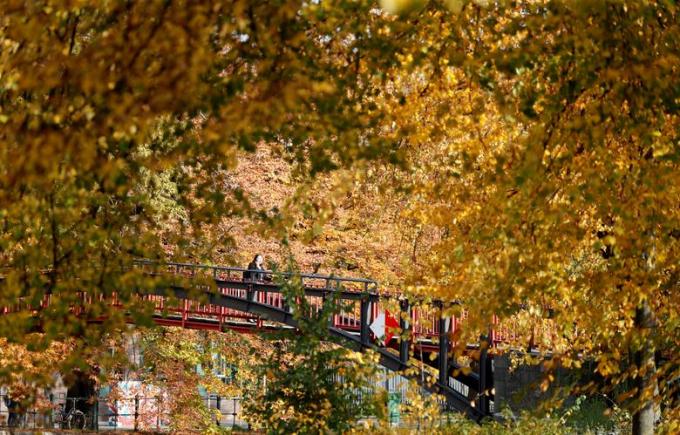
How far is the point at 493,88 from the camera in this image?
6.82m

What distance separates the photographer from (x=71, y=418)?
98.8ft

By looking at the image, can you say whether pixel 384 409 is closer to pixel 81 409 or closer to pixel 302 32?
pixel 302 32

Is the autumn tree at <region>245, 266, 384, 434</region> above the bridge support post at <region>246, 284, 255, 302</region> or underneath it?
underneath

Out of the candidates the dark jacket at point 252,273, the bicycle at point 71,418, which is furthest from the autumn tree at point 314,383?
the bicycle at point 71,418

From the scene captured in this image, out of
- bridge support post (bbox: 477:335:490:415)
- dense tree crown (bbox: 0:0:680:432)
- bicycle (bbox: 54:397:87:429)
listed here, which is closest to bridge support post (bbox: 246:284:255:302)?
bicycle (bbox: 54:397:87:429)

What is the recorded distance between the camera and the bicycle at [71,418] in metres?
29.6

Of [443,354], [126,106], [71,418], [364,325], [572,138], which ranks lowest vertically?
[71,418]

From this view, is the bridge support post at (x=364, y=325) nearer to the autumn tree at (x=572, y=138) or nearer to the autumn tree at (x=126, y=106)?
the autumn tree at (x=572, y=138)

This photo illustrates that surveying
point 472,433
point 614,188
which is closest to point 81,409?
point 472,433

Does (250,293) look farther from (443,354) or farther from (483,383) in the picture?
(483,383)

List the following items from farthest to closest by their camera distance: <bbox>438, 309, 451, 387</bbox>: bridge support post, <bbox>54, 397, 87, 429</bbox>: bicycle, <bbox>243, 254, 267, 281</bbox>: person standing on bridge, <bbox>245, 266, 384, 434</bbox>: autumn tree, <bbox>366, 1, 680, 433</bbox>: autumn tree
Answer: <bbox>54, 397, 87, 429</bbox>: bicycle
<bbox>243, 254, 267, 281</bbox>: person standing on bridge
<bbox>438, 309, 451, 387</bbox>: bridge support post
<bbox>245, 266, 384, 434</bbox>: autumn tree
<bbox>366, 1, 680, 433</bbox>: autumn tree

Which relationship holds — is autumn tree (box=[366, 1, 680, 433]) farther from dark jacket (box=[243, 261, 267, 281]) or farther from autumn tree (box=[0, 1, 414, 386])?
dark jacket (box=[243, 261, 267, 281])

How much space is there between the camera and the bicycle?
2958 cm

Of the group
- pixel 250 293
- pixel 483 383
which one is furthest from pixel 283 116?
pixel 250 293
